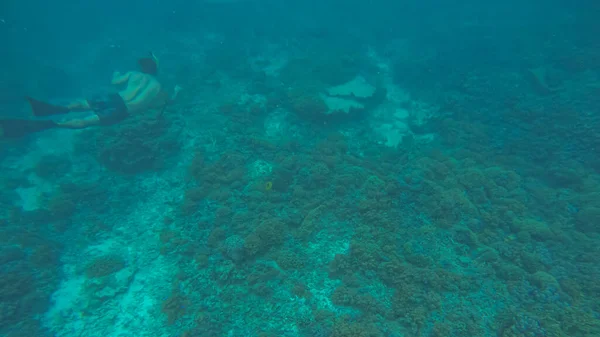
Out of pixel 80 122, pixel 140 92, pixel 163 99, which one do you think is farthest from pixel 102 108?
pixel 163 99

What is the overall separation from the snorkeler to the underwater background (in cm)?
58

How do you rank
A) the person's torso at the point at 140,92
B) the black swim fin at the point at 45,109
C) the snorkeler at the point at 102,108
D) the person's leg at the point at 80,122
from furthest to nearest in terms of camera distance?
1. the person's torso at the point at 140,92
2. the black swim fin at the point at 45,109
3. the person's leg at the point at 80,122
4. the snorkeler at the point at 102,108

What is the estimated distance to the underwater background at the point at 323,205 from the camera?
6.61 metres

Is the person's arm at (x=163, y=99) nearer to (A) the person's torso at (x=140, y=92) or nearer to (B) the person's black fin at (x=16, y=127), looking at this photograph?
(A) the person's torso at (x=140, y=92)

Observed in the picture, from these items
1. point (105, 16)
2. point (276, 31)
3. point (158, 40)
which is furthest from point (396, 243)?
point (105, 16)

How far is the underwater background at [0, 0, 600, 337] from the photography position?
661 cm

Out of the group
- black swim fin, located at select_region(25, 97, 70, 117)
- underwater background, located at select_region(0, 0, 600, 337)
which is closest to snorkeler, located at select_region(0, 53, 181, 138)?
black swim fin, located at select_region(25, 97, 70, 117)

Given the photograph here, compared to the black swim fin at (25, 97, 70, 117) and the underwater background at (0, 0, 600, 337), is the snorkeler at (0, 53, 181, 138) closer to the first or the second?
the black swim fin at (25, 97, 70, 117)

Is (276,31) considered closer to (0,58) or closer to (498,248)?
(0,58)

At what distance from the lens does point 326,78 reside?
17.7m

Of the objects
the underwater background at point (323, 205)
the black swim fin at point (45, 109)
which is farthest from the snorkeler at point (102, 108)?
the underwater background at point (323, 205)

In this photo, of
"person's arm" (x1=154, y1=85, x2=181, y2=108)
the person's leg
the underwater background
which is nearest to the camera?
the underwater background

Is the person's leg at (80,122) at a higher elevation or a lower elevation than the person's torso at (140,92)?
lower

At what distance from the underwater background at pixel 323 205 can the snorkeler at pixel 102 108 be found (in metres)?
0.58
